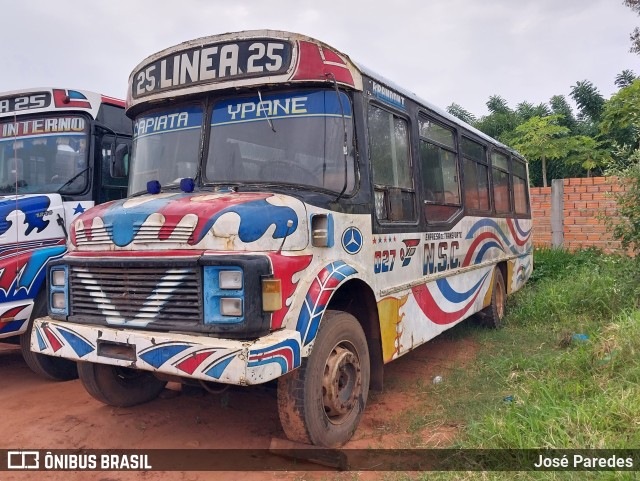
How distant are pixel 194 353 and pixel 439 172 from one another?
3.61 metres

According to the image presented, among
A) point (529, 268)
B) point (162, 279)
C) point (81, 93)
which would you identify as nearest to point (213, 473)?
point (162, 279)

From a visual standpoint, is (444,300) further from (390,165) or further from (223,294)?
(223,294)

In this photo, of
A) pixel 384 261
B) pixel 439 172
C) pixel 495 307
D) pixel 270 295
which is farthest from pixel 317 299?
pixel 495 307

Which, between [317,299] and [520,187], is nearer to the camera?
[317,299]

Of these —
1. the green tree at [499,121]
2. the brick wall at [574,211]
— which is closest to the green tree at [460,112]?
the green tree at [499,121]

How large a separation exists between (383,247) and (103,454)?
8.31 ft

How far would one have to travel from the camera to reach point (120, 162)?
5.37 m

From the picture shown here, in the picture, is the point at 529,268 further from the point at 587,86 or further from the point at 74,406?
the point at 587,86

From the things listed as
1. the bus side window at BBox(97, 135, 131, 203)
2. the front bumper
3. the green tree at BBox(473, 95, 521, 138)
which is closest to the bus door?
the bus side window at BBox(97, 135, 131, 203)

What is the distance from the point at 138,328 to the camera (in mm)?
3283

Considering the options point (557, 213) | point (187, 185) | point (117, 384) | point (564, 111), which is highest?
point (564, 111)

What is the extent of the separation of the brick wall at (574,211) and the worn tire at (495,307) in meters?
3.48

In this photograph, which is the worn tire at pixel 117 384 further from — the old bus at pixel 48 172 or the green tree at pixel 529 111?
the green tree at pixel 529 111

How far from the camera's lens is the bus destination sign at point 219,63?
12.4 feet
